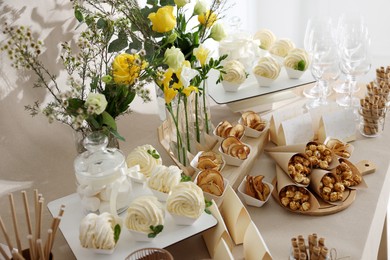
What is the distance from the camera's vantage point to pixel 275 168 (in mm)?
1306

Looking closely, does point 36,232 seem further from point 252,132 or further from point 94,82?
point 252,132

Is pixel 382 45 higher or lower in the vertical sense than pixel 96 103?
lower

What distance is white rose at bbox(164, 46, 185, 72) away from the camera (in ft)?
3.72

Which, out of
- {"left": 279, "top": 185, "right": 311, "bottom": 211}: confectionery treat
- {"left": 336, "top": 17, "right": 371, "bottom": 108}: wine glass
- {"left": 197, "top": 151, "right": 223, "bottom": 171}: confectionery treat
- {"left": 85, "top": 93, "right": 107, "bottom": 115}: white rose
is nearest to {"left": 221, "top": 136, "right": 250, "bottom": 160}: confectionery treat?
{"left": 197, "top": 151, "right": 223, "bottom": 171}: confectionery treat

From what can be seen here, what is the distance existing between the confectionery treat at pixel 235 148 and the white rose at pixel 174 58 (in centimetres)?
24

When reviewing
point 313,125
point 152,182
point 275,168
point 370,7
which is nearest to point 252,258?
point 152,182

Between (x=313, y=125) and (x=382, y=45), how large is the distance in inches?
45.0

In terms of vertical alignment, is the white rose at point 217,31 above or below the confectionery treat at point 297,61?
above

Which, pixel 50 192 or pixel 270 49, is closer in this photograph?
pixel 50 192

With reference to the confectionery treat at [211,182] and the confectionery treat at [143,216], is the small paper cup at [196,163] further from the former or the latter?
the confectionery treat at [143,216]

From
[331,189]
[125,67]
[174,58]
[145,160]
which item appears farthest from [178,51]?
[331,189]

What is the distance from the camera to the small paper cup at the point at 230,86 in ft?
4.75

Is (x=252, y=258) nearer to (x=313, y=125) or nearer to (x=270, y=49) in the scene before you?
(x=313, y=125)

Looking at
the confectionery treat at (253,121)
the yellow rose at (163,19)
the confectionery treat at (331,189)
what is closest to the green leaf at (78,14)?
the yellow rose at (163,19)
